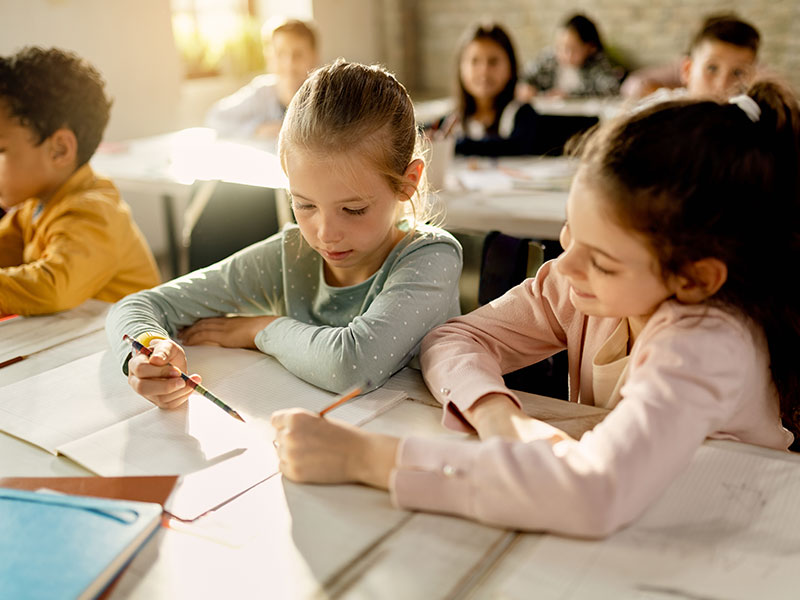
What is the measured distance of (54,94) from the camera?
1691 mm

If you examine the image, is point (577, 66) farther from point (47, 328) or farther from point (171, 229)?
point (47, 328)

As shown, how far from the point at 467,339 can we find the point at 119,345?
0.54 m

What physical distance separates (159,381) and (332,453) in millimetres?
334

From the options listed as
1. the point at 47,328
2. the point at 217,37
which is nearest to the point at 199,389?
the point at 47,328

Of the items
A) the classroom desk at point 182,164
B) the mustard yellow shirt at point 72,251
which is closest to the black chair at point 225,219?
the classroom desk at point 182,164

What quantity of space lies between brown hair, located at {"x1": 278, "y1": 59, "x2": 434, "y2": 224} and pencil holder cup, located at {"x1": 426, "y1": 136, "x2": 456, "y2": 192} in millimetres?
1016

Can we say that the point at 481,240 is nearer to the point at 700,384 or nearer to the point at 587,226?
the point at 587,226

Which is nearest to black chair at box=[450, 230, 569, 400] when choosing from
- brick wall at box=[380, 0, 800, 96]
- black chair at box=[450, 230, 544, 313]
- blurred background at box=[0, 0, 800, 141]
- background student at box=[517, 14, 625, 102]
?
black chair at box=[450, 230, 544, 313]

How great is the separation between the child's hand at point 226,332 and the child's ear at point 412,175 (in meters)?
0.31

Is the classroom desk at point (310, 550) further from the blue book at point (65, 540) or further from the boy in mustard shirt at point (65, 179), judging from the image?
the boy in mustard shirt at point (65, 179)

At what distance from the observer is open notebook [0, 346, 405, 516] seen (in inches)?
35.5

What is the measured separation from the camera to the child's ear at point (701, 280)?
85 centimetres

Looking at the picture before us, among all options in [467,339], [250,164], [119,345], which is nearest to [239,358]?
[119,345]

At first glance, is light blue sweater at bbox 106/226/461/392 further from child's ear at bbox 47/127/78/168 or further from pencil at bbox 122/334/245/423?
child's ear at bbox 47/127/78/168
